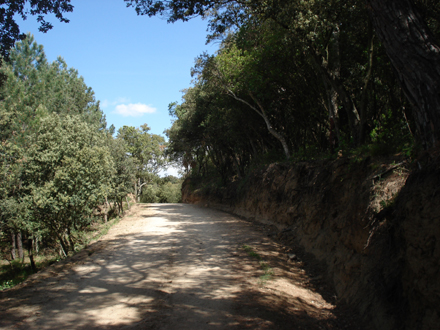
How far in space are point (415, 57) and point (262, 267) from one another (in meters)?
5.16

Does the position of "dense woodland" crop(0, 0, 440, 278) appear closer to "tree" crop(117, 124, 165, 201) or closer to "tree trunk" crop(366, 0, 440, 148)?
"tree trunk" crop(366, 0, 440, 148)

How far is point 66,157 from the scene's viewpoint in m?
15.3

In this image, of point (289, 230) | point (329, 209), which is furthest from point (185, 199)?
point (329, 209)

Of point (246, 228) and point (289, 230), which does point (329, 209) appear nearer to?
point (289, 230)

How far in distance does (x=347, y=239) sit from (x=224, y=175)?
2314cm

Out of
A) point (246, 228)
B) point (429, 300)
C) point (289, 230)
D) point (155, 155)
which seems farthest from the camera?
point (155, 155)

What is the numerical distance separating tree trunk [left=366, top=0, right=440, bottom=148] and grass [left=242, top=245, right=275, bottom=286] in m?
3.83

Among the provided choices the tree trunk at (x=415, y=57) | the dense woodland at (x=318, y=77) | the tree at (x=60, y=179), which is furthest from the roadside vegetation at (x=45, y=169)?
the tree trunk at (x=415, y=57)

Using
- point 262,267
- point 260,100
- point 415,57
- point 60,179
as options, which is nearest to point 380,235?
point 415,57

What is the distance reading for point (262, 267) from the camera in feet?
24.4

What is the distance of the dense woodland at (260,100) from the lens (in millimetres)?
5125

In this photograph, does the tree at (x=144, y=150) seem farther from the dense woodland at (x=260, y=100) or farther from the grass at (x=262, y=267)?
the grass at (x=262, y=267)

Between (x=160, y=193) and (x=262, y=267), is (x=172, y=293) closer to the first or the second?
(x=262, y=267)

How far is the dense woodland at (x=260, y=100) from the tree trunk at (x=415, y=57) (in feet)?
0.05
